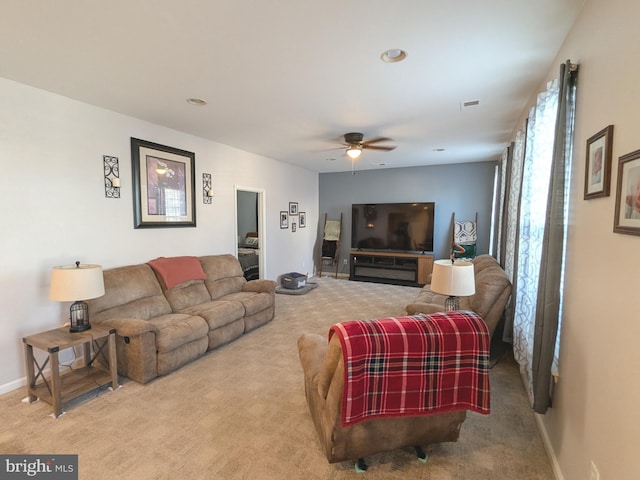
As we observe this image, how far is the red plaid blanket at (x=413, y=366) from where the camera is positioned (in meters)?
1.51

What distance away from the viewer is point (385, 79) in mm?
2545

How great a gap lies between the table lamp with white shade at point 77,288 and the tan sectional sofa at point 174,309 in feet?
0.76

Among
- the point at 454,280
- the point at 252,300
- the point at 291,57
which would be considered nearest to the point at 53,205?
the point at 252,300

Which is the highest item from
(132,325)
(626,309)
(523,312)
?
(626,309)

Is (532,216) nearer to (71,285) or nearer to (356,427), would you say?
(356,427)

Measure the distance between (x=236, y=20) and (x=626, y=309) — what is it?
92.3 inches

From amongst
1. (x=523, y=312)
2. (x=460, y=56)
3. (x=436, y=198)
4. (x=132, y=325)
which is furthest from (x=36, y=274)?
(x=436, y=198)

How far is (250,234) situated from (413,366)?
678 centimetres

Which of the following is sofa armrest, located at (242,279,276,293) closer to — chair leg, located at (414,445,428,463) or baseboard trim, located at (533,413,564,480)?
chair leg, located at (414,445,428,463)

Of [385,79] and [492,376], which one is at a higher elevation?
[385,79]

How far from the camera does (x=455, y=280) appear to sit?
238 centimetres

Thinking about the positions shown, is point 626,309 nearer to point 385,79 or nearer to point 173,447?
point 385,79

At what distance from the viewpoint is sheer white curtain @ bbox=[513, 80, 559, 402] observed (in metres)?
2.11

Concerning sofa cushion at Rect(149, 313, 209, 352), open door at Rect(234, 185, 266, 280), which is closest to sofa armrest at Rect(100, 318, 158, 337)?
sofa cushion at Rect(149, 313, 209, 352)
